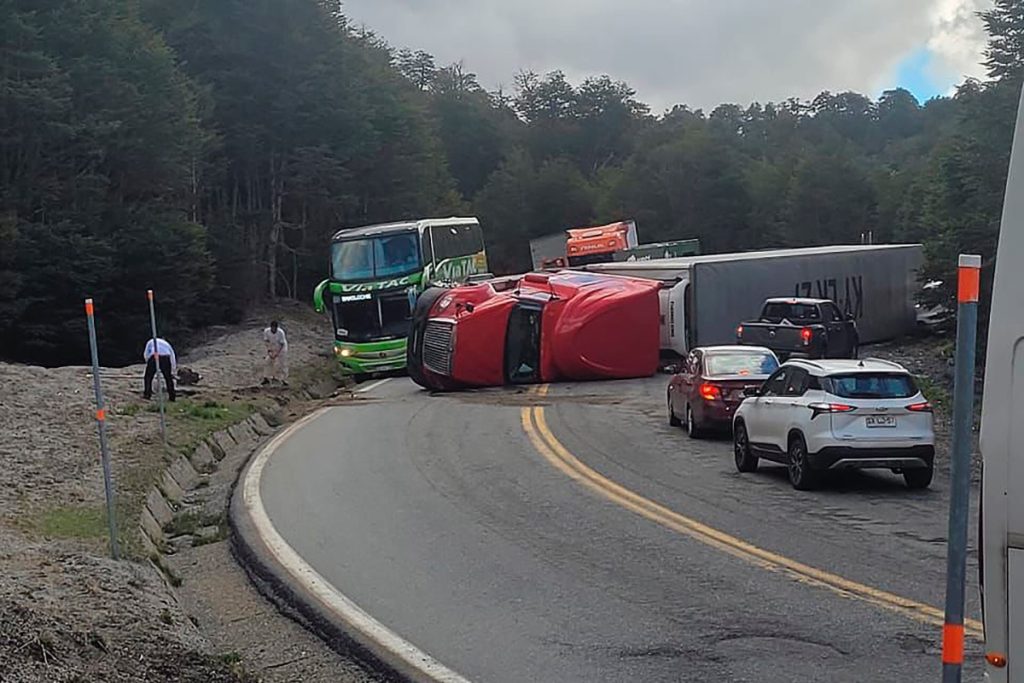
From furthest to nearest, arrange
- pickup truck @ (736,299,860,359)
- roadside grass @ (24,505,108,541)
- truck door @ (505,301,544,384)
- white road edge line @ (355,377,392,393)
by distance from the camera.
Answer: white road edge line @ (355,377,392,393) → truck door @ (505,301,544,384) → pickup truck @ (736,299,860,359) → roadside grass @ (24,505,108,541)

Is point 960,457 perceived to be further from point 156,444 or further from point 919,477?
point 156,444

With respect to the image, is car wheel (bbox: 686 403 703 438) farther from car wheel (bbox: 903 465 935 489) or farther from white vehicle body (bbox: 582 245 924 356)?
white vehicle body (bbox: 582 245 924 356)

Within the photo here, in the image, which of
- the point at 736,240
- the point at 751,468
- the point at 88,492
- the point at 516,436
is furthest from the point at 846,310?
the point at 736,240

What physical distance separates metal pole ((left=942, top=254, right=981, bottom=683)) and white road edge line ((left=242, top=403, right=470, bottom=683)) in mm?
4311

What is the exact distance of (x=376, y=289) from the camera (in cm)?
3681

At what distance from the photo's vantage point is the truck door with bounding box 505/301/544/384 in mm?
32156

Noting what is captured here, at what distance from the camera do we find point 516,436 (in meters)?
21.6

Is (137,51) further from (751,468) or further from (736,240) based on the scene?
(736,240)

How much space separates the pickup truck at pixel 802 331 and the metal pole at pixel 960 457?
26.4 metres

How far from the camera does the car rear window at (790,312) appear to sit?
3148 centimetres

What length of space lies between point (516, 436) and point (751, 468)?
18.3 ft

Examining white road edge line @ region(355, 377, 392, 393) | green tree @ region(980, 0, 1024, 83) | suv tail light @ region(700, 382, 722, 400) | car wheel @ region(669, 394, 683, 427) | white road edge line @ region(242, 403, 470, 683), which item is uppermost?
green tree @ region(980, 0, 1024, 83)

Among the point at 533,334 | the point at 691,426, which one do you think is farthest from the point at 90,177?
the point at 691,426

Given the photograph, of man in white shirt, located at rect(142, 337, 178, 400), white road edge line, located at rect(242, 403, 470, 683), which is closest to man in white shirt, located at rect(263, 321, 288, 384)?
man in white shirt, located at rect(142, 337, 178, 400)
